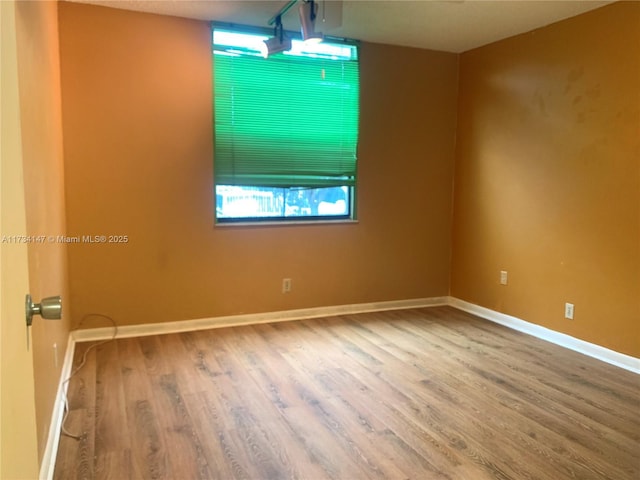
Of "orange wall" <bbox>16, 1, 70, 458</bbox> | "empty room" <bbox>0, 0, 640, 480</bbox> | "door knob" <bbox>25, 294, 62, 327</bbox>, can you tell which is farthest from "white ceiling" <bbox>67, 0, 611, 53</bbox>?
"door knob" <bbox>25, 294, 62, 327</bbox>

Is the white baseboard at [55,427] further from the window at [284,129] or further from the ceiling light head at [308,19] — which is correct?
the ceiling light head at [308,19]

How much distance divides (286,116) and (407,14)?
1.24 meters

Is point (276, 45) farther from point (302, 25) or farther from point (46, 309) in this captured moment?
point (46, 309)

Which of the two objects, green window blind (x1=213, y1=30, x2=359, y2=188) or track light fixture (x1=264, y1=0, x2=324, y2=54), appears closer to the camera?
track light fixture (x1=264, y1=0, x2=324, y2=54)

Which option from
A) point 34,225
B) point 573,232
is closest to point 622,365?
point 573,232

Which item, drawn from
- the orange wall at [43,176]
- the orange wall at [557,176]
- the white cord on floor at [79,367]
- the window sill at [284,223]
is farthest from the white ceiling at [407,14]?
the white cord on floor at [79,367]

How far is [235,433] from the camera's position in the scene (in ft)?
8.19

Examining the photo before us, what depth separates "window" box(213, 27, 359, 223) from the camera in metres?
4.11

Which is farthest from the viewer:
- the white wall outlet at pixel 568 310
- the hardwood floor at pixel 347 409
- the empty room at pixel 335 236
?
the white wall outlet at pixel 568 310

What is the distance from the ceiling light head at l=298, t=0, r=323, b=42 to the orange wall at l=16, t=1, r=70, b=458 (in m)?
1.43

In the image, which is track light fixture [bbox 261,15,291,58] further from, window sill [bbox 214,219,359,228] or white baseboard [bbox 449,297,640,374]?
white baseboard [bbox 449,297,640,374]

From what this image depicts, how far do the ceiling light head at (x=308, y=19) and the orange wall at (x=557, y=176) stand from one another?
1963 millimetres

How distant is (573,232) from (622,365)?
99cm

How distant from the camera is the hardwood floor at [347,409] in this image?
2.24 m
